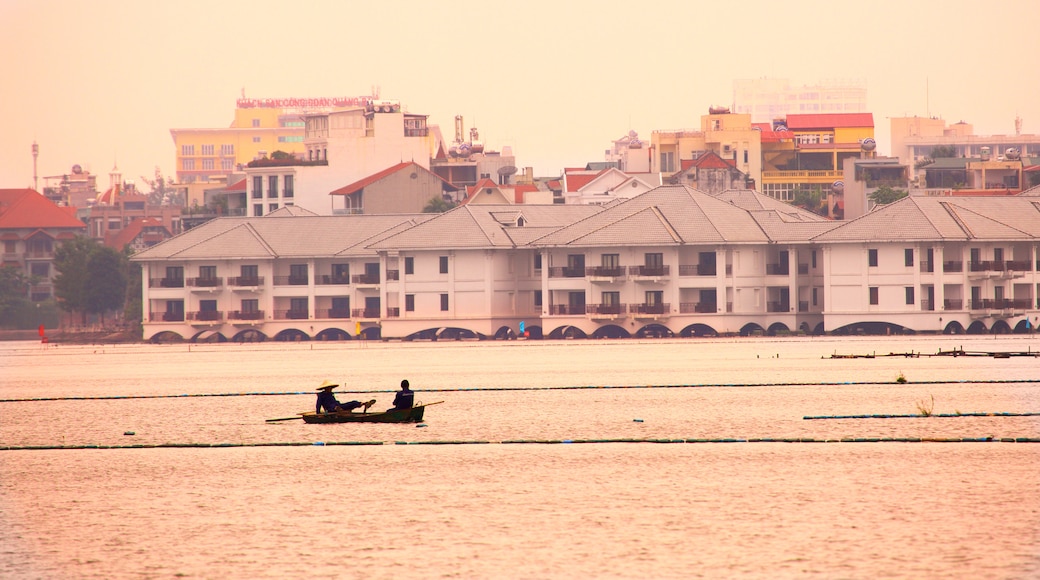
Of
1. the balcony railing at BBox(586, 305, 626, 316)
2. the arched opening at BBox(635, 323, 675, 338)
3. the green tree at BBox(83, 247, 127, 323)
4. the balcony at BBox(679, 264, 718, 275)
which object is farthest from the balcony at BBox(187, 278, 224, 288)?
the balcony at BBox(679, 264, 718, 275)

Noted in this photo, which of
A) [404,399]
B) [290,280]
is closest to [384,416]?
[404,399]

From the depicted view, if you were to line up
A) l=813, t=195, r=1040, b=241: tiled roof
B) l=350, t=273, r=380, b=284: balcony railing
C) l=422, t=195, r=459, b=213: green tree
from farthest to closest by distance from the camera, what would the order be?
l=422, t=195, r=459, b=213: green tree
l=350, t=273, r=380, b=284: balcony railing
l=813, t=195, r=1040, b=241: tiled roof

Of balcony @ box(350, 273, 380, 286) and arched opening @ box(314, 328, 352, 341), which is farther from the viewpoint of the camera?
arched opening @ box(314, 328, 352, 341)

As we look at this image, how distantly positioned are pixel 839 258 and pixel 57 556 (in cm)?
7914

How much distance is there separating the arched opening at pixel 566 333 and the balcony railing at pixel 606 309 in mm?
1964

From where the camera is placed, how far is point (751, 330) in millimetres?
98688

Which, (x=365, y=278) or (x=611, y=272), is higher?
(x=365, y=278)

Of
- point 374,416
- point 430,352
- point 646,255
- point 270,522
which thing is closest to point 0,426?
point 374,416

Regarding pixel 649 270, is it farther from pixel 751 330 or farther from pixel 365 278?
pixel 365 278

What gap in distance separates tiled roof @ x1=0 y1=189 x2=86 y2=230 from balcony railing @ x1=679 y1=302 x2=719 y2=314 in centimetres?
8108

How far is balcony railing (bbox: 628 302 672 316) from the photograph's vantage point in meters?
99.2

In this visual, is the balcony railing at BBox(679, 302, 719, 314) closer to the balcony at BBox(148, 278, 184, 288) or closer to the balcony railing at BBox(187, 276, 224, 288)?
the balcony railing at BBox(187, 276, 224, 288)

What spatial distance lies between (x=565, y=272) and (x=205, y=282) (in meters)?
27.4

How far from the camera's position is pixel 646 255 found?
330 ft
